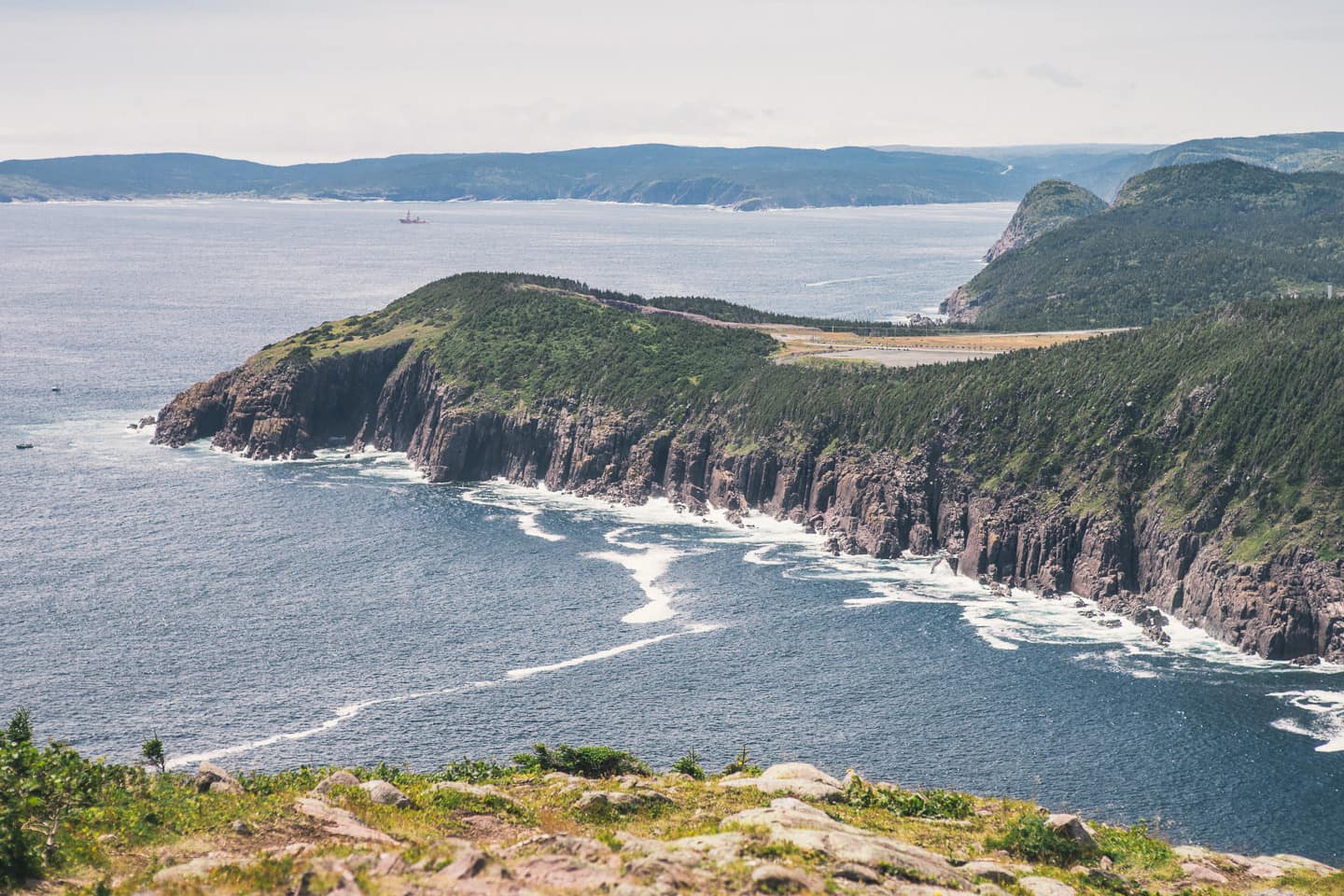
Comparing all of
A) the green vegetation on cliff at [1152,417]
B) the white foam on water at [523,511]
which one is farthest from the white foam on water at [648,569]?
the green vegetation on cliff at [1152,417]

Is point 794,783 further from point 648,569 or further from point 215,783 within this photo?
point 648,569

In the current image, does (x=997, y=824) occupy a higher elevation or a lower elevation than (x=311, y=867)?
lower

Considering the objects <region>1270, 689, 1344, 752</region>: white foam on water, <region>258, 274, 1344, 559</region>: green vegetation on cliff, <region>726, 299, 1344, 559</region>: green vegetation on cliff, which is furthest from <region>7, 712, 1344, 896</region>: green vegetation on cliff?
<region>258, 274, 1344, 559</region>: green vegetation on cliff

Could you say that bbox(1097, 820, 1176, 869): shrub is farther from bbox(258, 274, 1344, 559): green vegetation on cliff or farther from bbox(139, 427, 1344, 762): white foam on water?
bbox(258, 274, 1344, 559): green vegetation on cliff

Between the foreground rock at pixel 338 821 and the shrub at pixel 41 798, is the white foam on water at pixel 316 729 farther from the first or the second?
the foreground rock at pixel 338 821

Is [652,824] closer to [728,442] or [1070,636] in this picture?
[1070,636]

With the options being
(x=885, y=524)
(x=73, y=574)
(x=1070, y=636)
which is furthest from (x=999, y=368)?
(x=73, y=574)

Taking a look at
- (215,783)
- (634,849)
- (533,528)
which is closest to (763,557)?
(533,528)
